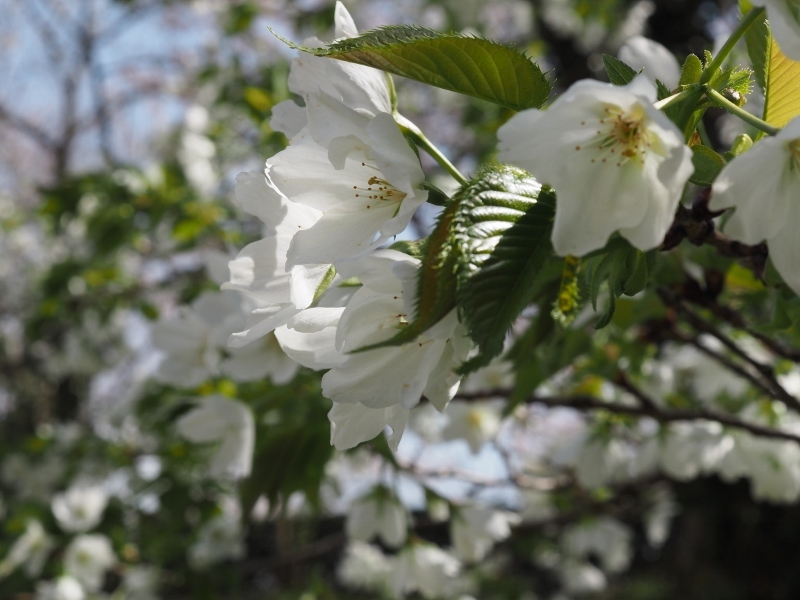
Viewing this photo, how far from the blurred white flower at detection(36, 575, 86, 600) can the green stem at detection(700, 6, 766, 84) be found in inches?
104

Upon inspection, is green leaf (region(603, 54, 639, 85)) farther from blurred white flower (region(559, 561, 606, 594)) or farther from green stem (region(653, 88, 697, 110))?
blurred white flower (region(559, 561, 606, 594))

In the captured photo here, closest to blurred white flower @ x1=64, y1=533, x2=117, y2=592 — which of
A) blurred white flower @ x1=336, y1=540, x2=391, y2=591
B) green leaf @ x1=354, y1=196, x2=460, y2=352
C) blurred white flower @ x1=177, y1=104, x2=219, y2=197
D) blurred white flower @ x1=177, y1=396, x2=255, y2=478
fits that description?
blurred white flower @ x1=336, y1=540, x2=391, y2=591

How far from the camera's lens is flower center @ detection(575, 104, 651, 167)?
526 mm

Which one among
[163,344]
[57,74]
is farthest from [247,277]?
[57,74]

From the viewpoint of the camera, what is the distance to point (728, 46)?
0.51 meters

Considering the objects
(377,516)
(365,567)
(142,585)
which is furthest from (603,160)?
(365,567)

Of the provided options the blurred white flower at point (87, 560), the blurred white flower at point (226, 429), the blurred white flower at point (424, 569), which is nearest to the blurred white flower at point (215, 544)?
the blurred white flower at point (87, 560)

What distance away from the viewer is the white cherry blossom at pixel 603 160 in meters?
0.46

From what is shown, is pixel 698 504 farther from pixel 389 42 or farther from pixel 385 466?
pixel 389 42

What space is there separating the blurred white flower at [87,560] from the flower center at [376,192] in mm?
2443

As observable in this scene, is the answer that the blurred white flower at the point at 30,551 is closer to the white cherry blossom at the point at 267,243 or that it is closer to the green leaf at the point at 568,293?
the white cherry blossom at the point at 267,243

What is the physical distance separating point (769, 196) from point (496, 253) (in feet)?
0.62

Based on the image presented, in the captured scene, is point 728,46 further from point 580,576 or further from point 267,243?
point 580,576

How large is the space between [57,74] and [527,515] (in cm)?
838
